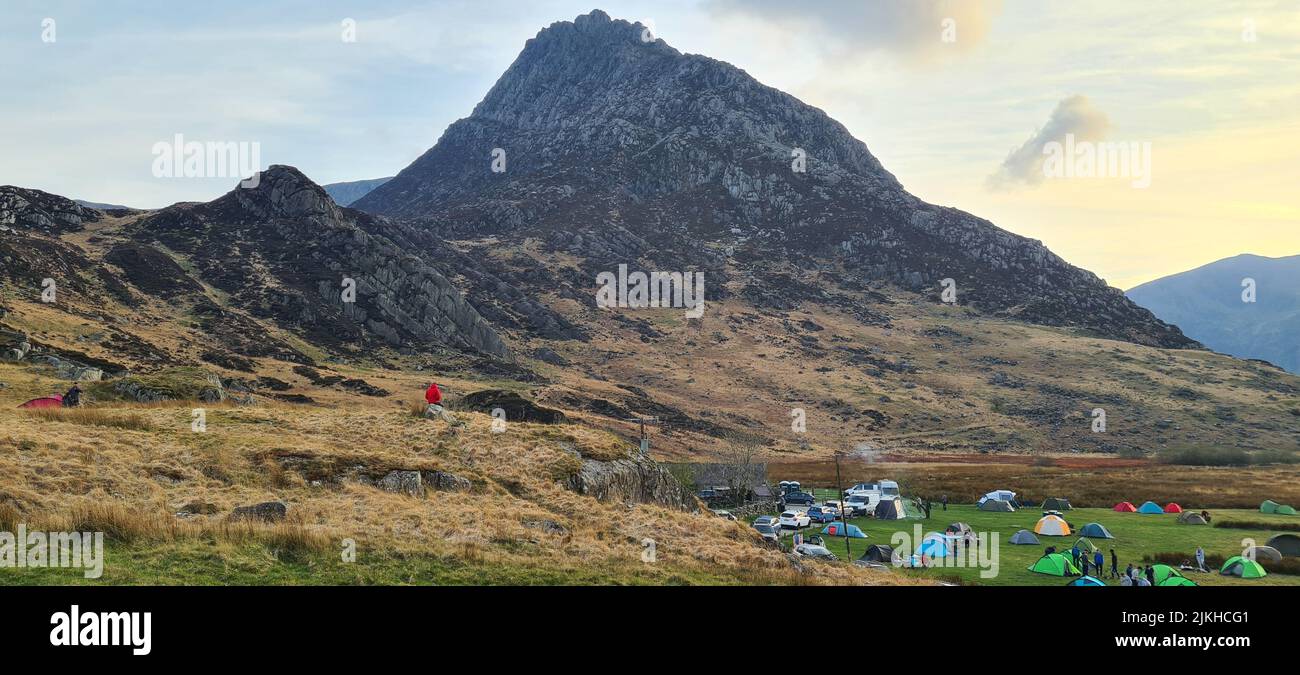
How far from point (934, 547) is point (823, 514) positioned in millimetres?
17035

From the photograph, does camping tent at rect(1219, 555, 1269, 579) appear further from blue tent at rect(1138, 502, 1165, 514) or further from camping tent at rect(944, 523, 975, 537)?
blue tent at rect(1138, 502, 1165, 514)

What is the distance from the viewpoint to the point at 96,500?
20.3m

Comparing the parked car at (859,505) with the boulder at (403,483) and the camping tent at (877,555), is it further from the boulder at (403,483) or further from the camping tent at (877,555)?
the boulder at (403,483)

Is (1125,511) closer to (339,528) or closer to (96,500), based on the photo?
(339,528)

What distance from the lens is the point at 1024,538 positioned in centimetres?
4256

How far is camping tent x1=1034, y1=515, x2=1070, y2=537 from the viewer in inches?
1764

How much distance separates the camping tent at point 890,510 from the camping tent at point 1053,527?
406 inches

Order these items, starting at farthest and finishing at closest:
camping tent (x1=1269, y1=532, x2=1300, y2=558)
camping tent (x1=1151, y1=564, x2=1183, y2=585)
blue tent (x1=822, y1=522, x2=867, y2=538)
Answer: blue tent (x1=822, y1=522, x2=867, y2=538) < camping tent (x1=1269, y1=532, x2=1300, y2=558) < camping tent (x1=1151, y1=564, x2=1183, y2=585)

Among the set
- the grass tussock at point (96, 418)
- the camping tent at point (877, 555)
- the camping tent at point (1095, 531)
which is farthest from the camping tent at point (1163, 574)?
the grass tussock at point (96, 418)

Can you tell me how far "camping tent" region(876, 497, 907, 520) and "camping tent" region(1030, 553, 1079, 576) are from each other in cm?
2043

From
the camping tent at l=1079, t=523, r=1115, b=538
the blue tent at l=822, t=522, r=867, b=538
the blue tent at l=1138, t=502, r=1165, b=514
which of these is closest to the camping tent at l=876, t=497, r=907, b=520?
the blue tent at l=822, t=522, r=867, b=538

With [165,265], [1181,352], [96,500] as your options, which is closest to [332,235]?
[165,265]
